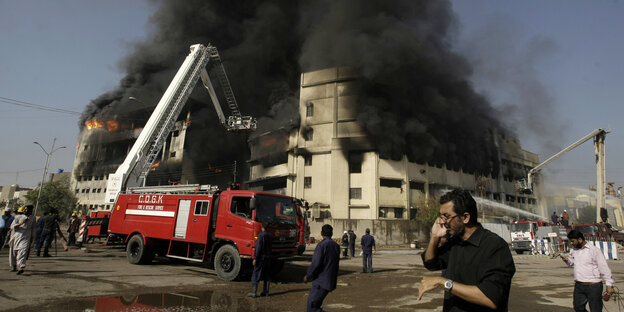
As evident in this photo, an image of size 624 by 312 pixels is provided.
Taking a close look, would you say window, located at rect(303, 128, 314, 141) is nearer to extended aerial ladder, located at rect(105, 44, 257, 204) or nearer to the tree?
extended aerial ladder, located at rect(105, 44, 257, 204)

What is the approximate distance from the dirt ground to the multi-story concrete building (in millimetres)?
24081

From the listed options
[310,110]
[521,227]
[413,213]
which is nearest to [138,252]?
[521,227]

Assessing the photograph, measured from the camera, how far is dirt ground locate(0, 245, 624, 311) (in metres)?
5.73

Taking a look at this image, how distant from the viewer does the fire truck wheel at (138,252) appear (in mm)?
10574

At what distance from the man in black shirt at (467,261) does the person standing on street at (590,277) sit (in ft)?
11.1

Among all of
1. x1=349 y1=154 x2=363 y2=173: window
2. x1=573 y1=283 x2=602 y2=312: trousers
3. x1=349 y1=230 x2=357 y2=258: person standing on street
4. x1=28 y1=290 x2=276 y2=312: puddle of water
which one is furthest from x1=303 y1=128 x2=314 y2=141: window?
x1=573 y1=283 x2=602 y2=312: trousers

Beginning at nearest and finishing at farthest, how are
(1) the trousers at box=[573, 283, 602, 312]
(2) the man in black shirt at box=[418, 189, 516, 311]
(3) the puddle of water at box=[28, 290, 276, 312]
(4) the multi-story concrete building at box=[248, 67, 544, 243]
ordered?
(2) the man in black shirt at box=[418, 189, 516, 311]
(1) the trousers at box=[573, 283, 602, 312]
(3) the puddle of water at box=[28, 290, 276, 312]
(4) the multi-story concrete building at box=[248, 67, 544, 243]

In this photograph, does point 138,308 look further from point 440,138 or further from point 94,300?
point 440,138

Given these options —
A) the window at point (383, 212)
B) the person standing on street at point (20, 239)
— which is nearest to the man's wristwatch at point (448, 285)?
the person standing on street at point (20, 239)

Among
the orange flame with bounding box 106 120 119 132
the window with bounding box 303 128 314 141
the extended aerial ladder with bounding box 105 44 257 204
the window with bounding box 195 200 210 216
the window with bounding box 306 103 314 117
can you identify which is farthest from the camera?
the orange flame with bounding box 106 120 119 132

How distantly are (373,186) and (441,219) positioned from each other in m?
32.6

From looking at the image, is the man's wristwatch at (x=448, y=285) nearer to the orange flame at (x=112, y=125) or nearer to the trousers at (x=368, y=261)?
the trousers at (x=368, y=261)

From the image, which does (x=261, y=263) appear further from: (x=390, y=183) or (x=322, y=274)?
(x=390, y=183)

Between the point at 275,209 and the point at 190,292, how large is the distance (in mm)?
3085
